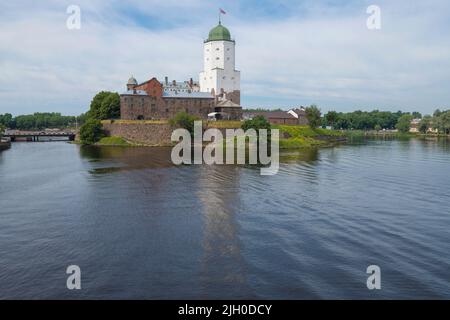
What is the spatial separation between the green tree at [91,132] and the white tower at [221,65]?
25.2m

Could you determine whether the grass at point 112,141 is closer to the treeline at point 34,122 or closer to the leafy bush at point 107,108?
the leafy bush at point 107,108

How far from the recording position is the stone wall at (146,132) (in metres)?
81.0

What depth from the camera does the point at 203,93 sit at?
3575 inches

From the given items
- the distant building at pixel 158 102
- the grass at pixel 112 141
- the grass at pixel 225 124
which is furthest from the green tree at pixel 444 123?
the grass at pixel 112 141

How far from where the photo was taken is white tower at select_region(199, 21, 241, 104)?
301 feet

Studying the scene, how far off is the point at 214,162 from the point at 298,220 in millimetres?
30113

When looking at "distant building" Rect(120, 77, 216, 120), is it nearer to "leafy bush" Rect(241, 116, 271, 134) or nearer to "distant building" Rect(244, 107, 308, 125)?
"distant building" Rect(244, 107, 308, 125)

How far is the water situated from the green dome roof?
2343 inches

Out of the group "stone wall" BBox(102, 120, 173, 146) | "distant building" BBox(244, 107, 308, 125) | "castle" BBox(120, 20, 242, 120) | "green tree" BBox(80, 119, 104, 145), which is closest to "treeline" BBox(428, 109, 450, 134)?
"distant building" BBox(244, 107, 308, 125)

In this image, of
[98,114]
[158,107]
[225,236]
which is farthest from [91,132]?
[225,236]

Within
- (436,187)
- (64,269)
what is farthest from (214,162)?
(64,269)

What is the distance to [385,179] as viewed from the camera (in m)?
38.6

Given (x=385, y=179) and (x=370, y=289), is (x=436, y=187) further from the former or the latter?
(x=370, y=289)

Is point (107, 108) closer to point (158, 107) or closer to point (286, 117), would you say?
point (158, 107)
